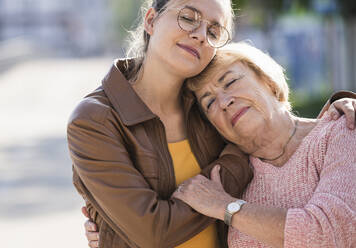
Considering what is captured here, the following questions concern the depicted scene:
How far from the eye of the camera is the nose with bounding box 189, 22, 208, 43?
3025mm

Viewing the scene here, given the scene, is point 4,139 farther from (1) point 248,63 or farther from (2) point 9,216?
(1) point 248,63

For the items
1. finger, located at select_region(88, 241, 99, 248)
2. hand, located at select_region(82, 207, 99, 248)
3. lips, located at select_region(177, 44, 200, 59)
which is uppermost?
lips, located at select_region(177, 44, 200, 59)

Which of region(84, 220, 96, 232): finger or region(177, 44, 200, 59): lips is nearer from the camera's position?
region(177, 44, 200, 59): lips

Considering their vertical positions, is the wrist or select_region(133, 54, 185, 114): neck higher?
select_region(133, 54, 185, 114): neck

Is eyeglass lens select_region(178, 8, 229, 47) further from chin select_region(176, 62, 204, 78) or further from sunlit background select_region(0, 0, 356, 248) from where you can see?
sunlit background select_region(0, 0, 356, 248)

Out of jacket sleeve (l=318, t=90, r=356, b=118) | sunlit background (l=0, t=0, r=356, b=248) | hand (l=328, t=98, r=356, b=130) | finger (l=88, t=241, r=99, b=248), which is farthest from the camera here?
sunlit background (l=0, t=0, r=356, b=248)

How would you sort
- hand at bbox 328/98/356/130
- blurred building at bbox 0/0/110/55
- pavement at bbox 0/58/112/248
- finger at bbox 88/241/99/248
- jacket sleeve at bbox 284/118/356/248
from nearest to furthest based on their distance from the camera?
jacket sleeve at bbox 284/118/356/248 < hand at bbox 328/98/356/130 < finger at bbox 88/241/99/248 < pavement at bbox 0/58/112/248 < blurred building at bbox 0/0/110/55

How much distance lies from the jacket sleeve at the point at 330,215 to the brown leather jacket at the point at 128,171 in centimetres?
45

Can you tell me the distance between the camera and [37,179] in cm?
1049

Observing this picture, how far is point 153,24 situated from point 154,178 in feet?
2.56

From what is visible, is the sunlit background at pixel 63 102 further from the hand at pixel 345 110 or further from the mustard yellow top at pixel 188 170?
the mustard yellow top at pixel 188 170

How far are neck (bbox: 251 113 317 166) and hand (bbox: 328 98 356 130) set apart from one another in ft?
→ 0.49

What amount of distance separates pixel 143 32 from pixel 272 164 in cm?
96

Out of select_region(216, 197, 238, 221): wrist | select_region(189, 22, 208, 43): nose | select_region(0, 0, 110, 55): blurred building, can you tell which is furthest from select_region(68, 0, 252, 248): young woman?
select_region(0, 0, 110, 55): blurred building
